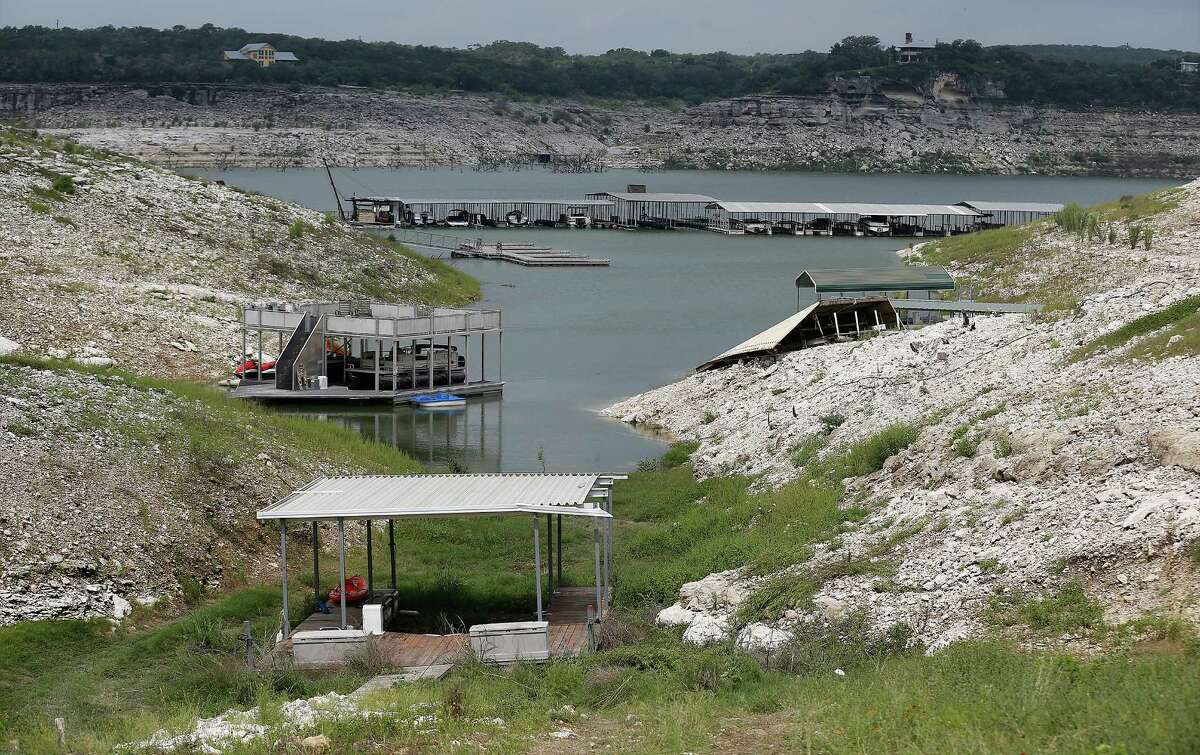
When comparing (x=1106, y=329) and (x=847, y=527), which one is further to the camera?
(x=1106, y=329)

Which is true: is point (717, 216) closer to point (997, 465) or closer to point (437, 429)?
point (437, 429)

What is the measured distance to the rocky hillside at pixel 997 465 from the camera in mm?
15422

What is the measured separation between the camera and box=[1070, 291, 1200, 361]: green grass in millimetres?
21922

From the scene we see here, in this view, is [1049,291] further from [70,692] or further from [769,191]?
[769,191]

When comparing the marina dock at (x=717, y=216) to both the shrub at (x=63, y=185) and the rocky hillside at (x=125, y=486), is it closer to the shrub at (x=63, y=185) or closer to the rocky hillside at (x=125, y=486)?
the shrub at (x=63, y=185)

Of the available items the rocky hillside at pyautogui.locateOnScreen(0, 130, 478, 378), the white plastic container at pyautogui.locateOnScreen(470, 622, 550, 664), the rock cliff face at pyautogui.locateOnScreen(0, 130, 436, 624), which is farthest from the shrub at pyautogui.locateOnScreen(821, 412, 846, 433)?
the rocky hillside at pyautogui.locateOnScreen(0, 130, 478, 378)

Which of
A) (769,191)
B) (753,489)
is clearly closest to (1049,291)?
(753,489)

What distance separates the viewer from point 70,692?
1620 cm

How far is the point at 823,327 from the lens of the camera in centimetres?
3875

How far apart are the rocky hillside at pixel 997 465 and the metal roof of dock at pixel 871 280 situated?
1059 cm

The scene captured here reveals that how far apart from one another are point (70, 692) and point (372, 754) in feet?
17.6

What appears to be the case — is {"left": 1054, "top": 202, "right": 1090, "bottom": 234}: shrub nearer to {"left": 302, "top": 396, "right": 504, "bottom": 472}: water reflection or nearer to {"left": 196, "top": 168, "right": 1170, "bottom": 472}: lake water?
Result: {"left": 196, "top": 168, "right": 1170, "bottom": 472}: lake water

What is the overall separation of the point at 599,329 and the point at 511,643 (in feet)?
140

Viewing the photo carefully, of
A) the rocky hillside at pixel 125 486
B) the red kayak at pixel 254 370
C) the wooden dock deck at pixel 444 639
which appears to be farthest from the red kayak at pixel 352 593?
the red kayak at pixel 254 370
